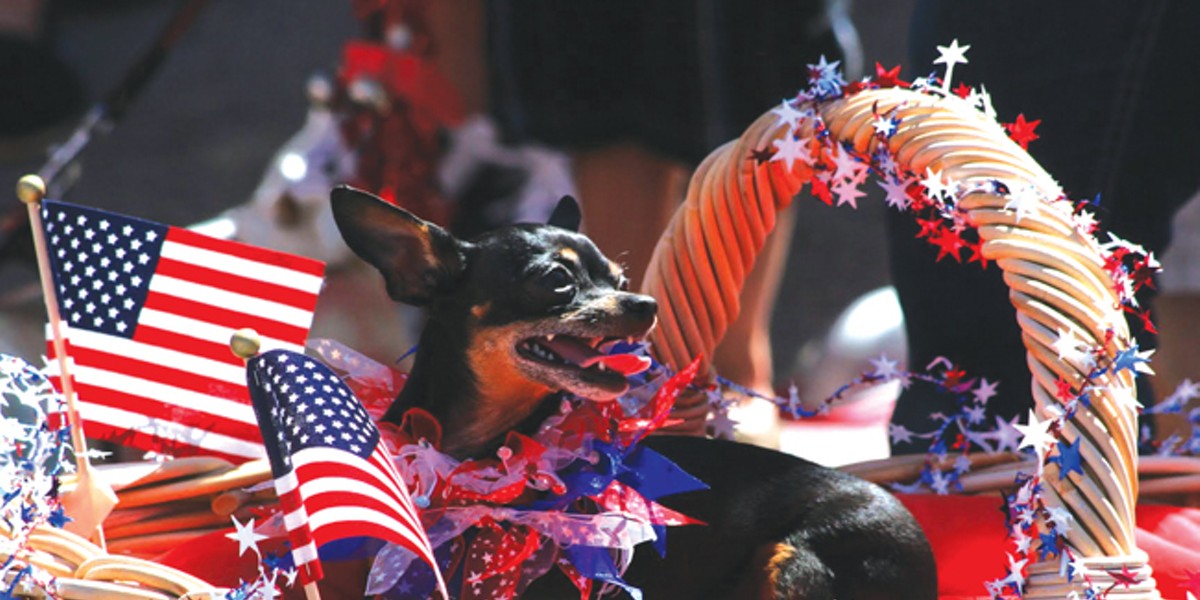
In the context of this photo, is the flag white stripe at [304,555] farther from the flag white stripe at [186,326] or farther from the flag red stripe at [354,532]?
the flag white stripe at [186,326]

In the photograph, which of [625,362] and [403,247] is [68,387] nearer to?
[403,247]

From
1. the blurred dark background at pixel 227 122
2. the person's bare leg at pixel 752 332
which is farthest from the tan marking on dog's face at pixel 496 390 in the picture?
the blurred dark background at pixel 227 122

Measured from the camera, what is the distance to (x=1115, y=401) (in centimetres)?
133

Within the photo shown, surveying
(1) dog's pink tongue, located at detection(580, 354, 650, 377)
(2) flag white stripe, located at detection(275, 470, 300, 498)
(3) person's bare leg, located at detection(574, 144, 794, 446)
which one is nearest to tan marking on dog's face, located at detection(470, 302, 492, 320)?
(1) dog's pink tongue, located at detection(580, 354, 650, 377)

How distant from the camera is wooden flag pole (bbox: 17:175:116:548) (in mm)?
1436

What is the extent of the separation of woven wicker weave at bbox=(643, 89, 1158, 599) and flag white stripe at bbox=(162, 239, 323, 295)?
0.38 meters

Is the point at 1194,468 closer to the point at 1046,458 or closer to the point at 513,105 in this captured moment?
the point at 1046,458

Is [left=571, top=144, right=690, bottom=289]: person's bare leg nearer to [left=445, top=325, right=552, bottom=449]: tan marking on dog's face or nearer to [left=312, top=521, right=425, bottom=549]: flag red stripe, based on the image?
[left=445, top=325, right=552, bottom=449]: tan marking on dog's face

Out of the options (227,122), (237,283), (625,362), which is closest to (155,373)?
(237,283)

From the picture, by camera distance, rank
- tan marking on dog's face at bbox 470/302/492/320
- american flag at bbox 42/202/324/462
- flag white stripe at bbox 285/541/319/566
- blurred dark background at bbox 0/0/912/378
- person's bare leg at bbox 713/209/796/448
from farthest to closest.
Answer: blurred dark background at bbox 0/0/912/378
person's bare leg at bbox 713/209/796/448
american flag at bbox 42/202/324/462
tan marking on dog's face at bbox 470/302/492/320
flag white stripe at bbox 285/541/319/566

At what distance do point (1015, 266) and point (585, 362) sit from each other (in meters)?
0.37

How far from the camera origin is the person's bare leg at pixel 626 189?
2.88 m

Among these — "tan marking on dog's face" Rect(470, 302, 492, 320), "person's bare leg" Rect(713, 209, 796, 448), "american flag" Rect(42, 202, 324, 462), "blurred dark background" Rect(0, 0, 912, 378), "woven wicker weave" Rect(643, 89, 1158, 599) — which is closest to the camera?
"woven wicker weave" Rect(643, 89, 1158, 599)

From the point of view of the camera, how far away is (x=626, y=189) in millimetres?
2906
